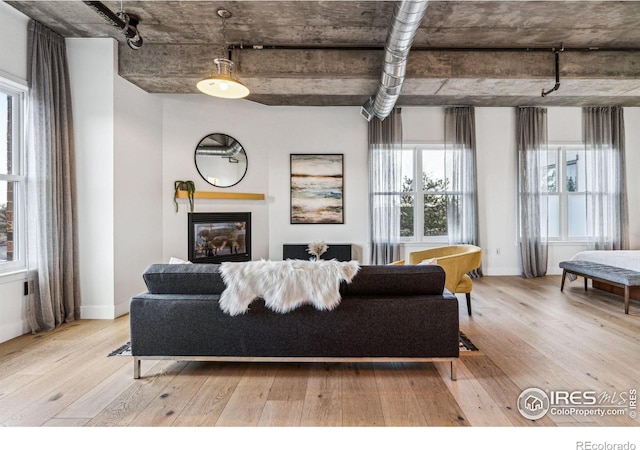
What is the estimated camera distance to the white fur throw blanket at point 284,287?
6.73ft

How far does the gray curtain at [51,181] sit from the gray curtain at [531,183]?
21.5 ft

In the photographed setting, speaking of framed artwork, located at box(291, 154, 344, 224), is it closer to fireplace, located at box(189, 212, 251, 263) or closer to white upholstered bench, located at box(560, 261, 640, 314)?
fireplace, located at box(189, 212, 251, 263)

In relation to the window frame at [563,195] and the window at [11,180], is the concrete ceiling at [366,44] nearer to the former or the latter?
the window at [11,180]

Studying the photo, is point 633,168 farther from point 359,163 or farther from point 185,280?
point 185,280

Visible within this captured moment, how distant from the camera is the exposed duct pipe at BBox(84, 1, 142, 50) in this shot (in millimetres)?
2504

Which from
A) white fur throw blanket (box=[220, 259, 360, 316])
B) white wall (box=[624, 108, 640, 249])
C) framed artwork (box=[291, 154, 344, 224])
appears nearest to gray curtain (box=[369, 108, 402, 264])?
framed artwork (box=[291, 154, 344, 224])

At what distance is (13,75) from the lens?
2.97 meters

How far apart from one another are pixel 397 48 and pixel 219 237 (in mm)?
3608

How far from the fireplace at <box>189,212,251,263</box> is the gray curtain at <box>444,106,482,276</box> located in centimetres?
358

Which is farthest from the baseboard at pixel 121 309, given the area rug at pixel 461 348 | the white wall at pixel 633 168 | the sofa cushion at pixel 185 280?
the white wall at pixel 633 168

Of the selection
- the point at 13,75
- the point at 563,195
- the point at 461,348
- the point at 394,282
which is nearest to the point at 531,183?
the point at 563,195

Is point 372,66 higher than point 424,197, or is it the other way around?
point 372,66
